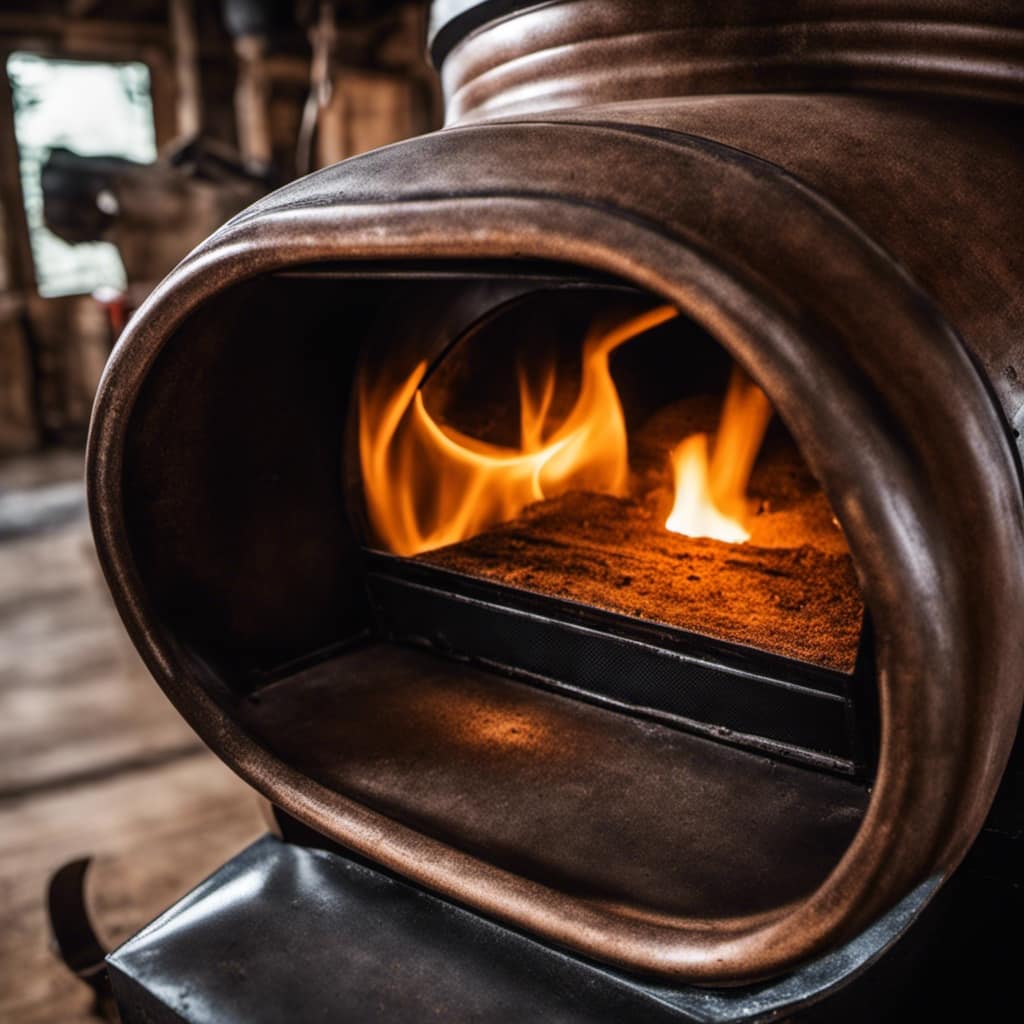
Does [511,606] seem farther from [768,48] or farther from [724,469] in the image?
[768,48]

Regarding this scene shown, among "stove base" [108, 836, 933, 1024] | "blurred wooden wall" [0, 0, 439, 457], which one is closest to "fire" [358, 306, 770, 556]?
"stove base" [108, 836, 933, 1024]

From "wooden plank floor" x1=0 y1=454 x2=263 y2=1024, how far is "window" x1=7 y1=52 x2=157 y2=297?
4.22 meters

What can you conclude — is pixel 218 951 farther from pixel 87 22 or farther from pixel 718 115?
pixel 87 22

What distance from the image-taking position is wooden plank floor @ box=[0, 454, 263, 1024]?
206 cm

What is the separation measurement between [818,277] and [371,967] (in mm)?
871

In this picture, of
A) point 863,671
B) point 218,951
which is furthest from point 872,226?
point 218,951

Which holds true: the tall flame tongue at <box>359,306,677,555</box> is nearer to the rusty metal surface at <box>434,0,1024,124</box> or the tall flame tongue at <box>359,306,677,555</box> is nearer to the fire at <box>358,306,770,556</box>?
the fire at <box>358,306,770,556</box>

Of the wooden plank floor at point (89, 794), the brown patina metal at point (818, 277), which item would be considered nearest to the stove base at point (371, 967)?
the brown patina metal at point (818, 277)

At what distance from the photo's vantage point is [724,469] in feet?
4.73

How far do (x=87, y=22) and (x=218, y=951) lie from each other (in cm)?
774

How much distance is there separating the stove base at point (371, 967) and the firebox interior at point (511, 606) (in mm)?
114

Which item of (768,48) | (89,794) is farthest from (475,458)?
(89,794)

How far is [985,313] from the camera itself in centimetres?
84

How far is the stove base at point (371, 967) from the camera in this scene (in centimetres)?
100
